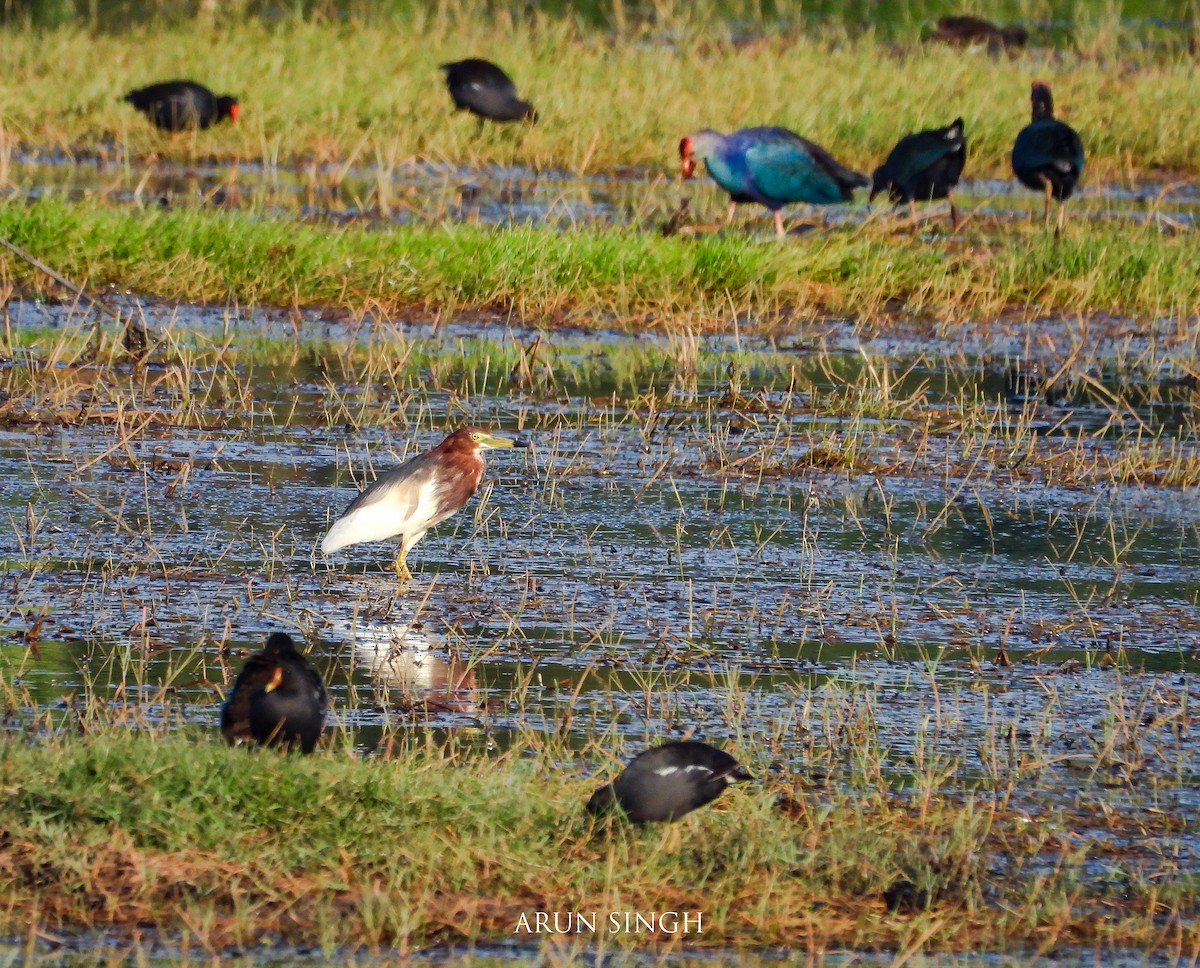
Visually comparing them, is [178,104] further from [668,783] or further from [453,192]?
[668,783]

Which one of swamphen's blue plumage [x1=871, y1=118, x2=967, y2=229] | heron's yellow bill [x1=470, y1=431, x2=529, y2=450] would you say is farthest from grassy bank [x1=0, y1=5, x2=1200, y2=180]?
heron's yellow bill [x1=470, y1=431, x2=529, y2=450]

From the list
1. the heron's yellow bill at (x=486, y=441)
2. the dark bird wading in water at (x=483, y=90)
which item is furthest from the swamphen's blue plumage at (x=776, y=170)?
the heron's yellow bill at (x=486, y=441)

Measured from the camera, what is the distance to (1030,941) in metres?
4.95

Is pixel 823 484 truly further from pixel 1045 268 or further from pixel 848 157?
pixel 848 157

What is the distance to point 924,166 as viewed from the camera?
15.0m

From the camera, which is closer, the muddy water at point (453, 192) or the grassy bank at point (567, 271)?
the grassy bank at point (567, 271)

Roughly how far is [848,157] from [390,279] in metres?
6.67

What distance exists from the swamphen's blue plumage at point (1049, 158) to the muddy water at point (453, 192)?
67 centimetres

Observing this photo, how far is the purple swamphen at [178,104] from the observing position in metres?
17.3

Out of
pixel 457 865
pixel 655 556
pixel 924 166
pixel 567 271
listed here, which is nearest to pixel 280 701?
pixel 457 865

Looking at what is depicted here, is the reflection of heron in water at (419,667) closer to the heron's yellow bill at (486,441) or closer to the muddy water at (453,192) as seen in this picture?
the heron's yellow bill at (486,441)

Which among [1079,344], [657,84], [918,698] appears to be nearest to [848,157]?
[657,84]

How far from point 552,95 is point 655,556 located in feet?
39.2

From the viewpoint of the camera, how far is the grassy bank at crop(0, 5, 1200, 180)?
18172 millimetres
